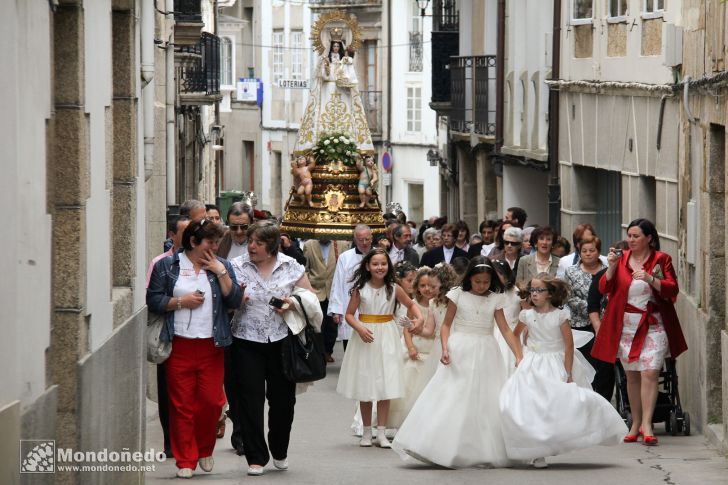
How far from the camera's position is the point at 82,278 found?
316 inches

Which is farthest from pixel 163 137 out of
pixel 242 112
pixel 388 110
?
pixel 242 112

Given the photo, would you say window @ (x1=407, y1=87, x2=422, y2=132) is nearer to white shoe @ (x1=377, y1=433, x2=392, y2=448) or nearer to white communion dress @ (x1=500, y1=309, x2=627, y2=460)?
white shoe @ (x1=377, y1=433, x2=392, y2=448)

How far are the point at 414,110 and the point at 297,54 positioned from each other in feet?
28.1

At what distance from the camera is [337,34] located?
23703 mm

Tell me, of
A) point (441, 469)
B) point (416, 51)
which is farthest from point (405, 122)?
point (441, 469)

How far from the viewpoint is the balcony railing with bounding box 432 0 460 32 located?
35.6 m

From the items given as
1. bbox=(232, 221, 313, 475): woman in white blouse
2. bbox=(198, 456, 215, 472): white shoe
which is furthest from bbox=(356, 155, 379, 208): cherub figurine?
bbox=(198, 456, 215, 472): white shoe

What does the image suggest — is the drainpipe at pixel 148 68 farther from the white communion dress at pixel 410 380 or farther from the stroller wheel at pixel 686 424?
the stroller wheel at pixel 686 424

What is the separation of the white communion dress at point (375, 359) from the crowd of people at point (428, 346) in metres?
0.01

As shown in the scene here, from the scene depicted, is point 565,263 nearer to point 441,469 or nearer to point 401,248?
point 441,469

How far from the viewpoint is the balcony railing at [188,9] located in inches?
923

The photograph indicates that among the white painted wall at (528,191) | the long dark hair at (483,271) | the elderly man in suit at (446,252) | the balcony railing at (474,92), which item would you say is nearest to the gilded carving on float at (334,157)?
the elderly man in suit at (446,252)

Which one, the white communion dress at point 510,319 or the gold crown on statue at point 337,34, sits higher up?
the gold crown on statue at point 337,34

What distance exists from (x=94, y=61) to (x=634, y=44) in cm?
1140
